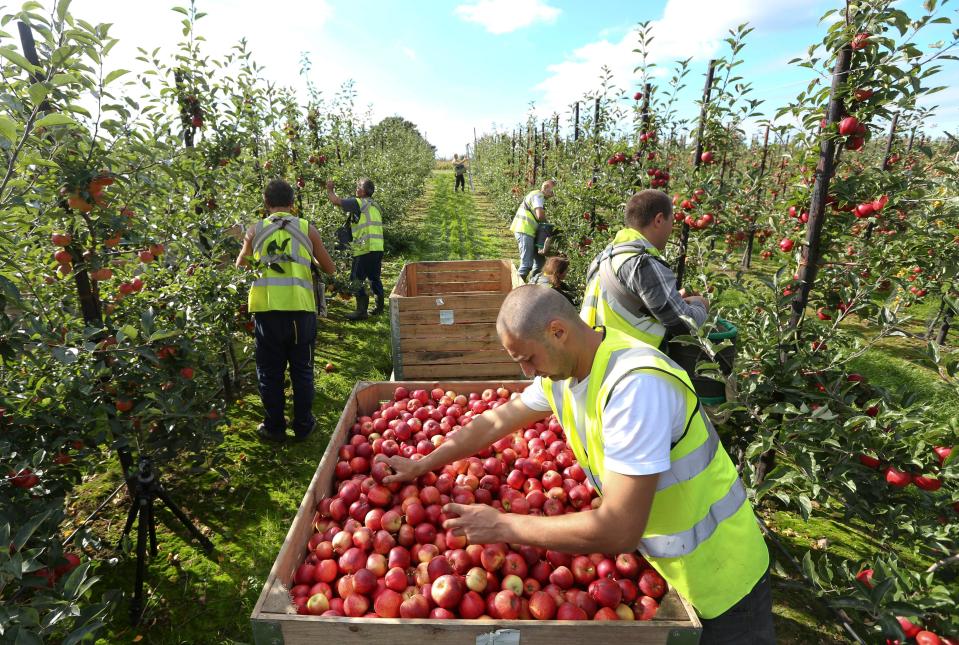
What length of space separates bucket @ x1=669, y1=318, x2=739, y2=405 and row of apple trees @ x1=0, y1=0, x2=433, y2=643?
3.11 meters

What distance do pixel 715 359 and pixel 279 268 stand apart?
11.7ft

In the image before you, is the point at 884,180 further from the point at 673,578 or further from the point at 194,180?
the point at 194,180

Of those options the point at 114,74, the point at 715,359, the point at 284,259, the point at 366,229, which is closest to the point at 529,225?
the point at 366,229

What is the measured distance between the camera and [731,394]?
9.51 feet

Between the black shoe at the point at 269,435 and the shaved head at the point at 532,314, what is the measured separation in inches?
154

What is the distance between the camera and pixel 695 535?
1734mm

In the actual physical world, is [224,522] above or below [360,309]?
below

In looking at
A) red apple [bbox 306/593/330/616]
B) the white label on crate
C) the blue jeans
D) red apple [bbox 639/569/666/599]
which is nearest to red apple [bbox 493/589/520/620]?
the white label on crate

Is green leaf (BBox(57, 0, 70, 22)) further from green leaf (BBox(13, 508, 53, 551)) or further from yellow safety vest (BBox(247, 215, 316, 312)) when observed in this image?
yellow safety vest (BBox(247, 215, 316, 312))

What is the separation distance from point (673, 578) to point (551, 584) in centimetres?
50

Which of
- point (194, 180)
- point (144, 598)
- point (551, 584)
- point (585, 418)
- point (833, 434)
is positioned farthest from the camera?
point (194, 180)

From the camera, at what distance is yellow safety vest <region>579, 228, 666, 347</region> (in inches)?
128

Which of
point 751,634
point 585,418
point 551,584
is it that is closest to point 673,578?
point 751,634

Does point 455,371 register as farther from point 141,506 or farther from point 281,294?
point 141,506
